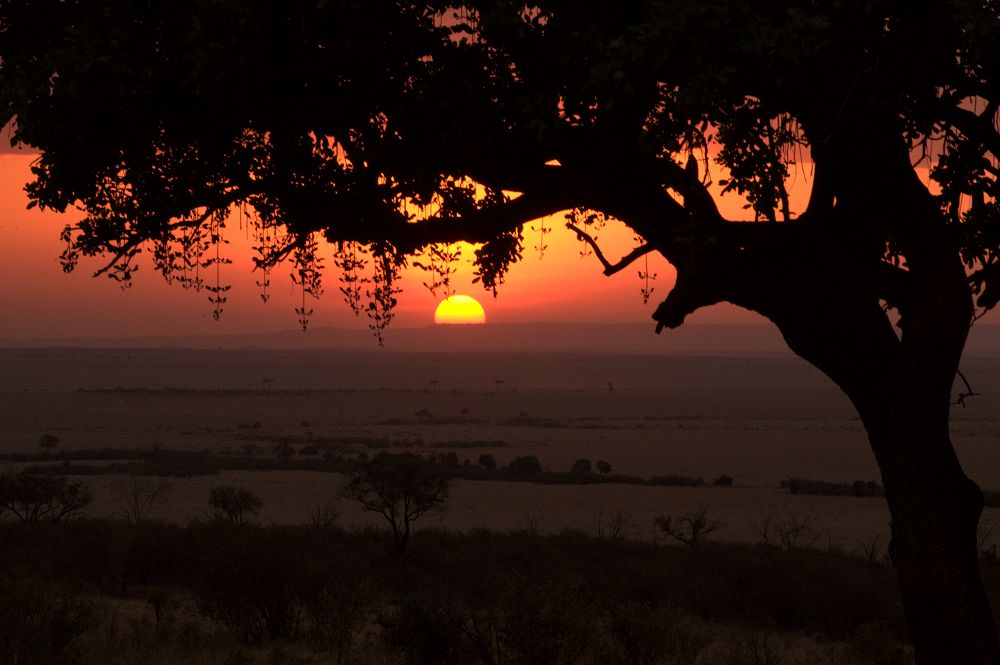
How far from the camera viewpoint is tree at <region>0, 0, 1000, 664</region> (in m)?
6.63

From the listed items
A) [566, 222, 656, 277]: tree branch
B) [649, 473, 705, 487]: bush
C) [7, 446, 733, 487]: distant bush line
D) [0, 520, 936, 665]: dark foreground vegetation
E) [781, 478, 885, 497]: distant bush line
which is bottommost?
[7, 446, 733, 487]: distant bush line

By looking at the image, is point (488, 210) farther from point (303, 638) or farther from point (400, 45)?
point (303, 638)

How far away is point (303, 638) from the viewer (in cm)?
1198

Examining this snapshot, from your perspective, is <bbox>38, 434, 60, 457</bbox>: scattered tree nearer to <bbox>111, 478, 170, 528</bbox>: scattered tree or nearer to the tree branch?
<bbox>111, 478, 170, 528</bbox>: scattered tree

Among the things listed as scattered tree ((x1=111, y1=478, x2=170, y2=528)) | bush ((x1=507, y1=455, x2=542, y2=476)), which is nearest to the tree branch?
scattered tree ((x1=111, y1=478, x2=170, y2=528))

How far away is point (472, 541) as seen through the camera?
66.9 ft

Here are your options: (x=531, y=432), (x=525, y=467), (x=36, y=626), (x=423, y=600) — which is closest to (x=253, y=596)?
(x=423, y=600)

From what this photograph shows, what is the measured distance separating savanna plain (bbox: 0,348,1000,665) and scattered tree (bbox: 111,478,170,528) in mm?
351

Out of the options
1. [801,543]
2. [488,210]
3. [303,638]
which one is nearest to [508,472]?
[801,543]

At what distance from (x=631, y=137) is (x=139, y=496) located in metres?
30.9

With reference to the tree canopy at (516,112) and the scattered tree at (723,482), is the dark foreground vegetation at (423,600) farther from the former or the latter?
the scattered tree at (723,482)

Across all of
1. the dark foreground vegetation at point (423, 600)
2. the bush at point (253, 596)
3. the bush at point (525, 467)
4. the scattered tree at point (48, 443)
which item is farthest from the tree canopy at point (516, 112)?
the scattered tree at point (48, 443)

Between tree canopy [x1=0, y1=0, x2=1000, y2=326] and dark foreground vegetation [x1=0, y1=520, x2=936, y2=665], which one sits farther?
dark foreground vegetation [x1=0, y1=520, x2=936, y2=665]

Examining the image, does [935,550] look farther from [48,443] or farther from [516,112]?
[48,443]
